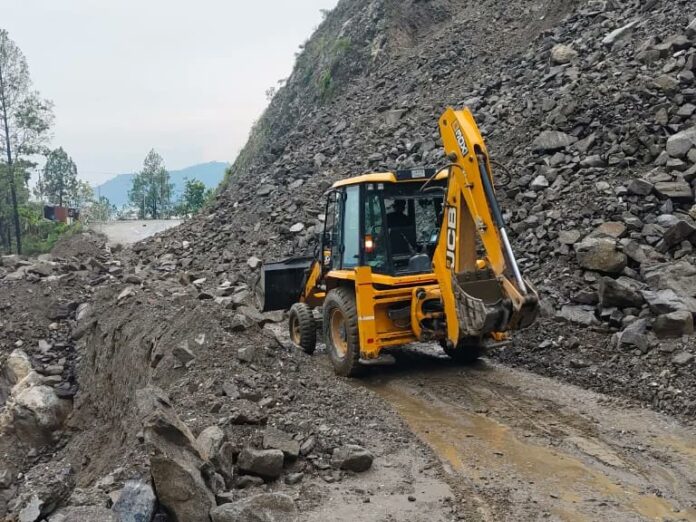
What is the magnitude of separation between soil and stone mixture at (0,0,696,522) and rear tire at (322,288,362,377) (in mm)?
272

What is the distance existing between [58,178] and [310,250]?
46.1m

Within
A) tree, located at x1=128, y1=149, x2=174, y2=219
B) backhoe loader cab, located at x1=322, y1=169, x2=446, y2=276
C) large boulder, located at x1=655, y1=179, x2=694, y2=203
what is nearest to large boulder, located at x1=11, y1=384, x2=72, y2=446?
backhoe loader cab, located at x1=322, y1=169, x2=446, y2=276

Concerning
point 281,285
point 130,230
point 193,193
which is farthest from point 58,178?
point 281,285

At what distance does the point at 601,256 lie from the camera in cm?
871

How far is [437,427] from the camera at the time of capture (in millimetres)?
5961

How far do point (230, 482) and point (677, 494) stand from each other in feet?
9.83

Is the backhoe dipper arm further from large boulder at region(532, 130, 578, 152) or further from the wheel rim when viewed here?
large boulder at region(532, 130, 578, 152)

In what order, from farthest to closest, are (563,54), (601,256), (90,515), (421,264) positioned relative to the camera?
1. (563,54)
2. (601,256)
3. (421,264)
4. (90,515)

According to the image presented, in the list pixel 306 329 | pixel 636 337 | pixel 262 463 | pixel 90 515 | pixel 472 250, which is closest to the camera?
pixel 90 515

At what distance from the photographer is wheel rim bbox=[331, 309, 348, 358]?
Answer: 26.7 ft

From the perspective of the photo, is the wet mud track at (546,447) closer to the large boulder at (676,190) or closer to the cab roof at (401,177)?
the cab roof at (401,177)

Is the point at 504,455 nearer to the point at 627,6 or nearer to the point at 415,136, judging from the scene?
the point at 415,136

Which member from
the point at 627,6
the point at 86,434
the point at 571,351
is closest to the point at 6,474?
the point at 86,434

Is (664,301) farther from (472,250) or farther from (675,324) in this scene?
(472,250)
